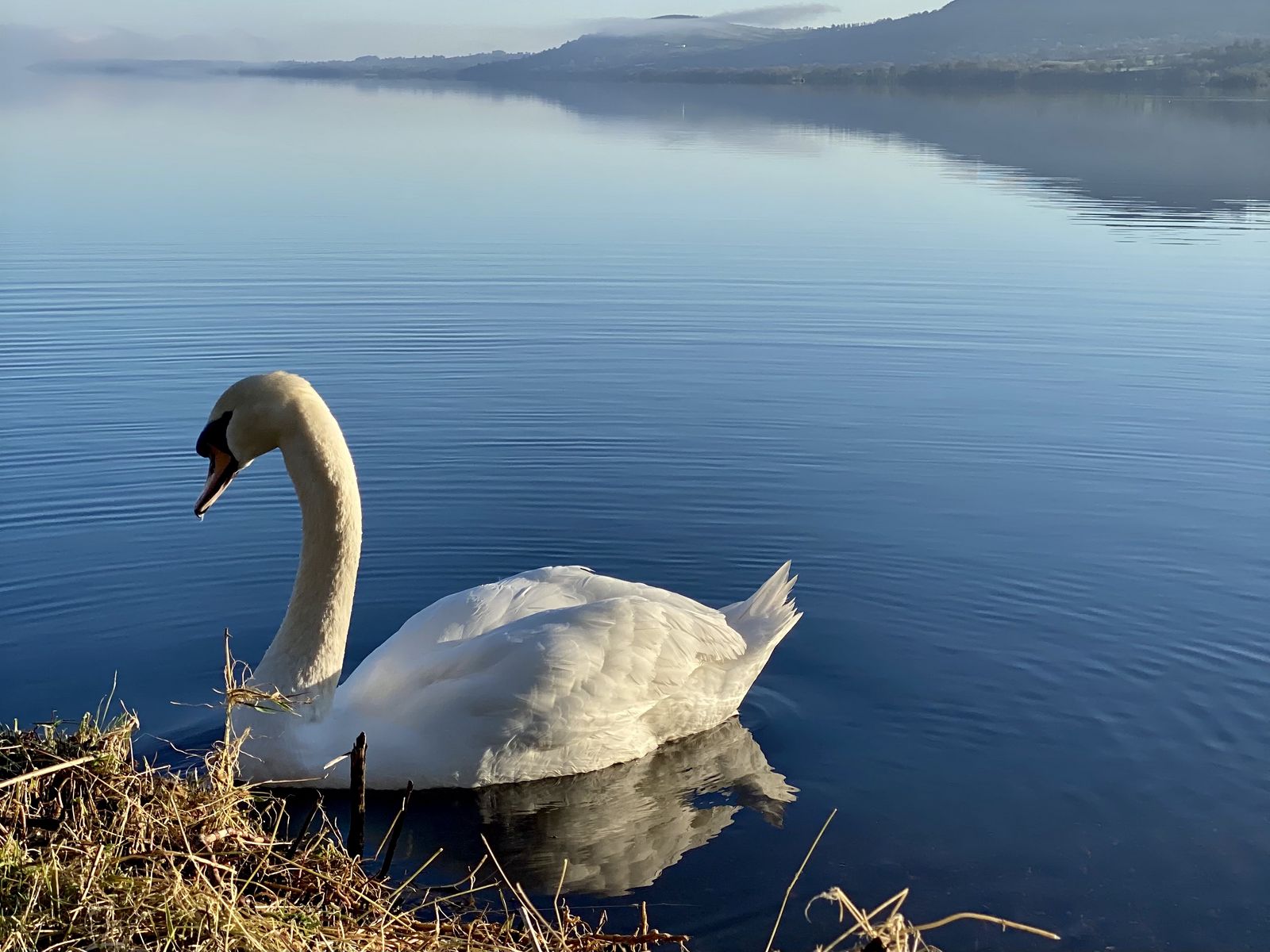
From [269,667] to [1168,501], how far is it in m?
7.76

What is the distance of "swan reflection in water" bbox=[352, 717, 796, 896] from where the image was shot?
6.59 m

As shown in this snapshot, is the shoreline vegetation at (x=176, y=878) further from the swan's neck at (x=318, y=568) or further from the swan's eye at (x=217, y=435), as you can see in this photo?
the swan's eye at (x=217, y=435)

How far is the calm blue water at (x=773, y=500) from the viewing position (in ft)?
22.6

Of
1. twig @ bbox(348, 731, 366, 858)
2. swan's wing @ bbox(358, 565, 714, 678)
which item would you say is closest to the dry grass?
twig @ bbox(348, 731, 366, 858)

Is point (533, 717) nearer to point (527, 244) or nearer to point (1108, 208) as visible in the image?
point (527, 244)

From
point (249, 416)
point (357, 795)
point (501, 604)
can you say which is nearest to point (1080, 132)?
point (501, 604)

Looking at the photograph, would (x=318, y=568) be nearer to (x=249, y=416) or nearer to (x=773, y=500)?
(x=249, y=416)

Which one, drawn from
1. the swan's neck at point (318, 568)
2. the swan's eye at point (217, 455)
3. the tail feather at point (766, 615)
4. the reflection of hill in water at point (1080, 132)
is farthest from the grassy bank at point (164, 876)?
the reflection of hill in water at point (1080, 132)

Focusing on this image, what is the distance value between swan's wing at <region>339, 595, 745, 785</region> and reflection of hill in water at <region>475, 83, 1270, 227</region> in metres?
24.9

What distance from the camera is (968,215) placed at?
30297 mm

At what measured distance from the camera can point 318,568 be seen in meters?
7.40

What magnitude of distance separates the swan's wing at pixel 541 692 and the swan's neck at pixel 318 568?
268mm

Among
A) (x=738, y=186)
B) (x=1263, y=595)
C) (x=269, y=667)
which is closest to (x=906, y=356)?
(x=1263, y=595)

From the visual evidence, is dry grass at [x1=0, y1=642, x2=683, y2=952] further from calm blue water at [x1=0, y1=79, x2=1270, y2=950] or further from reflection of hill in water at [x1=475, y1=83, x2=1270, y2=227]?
reflection of hill in water at [x1=475, y1=83, x2=1270, y2=227]
